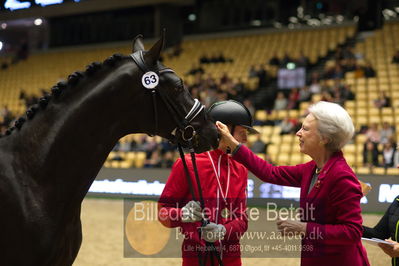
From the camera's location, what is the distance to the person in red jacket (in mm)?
2770

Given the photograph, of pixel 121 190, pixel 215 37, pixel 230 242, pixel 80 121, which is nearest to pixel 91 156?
pixel 80 121

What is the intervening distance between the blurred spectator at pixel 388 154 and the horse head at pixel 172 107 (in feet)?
25.1

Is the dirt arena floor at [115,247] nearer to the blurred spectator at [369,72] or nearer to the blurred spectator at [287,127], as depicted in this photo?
the blurred spectator at [287,127]

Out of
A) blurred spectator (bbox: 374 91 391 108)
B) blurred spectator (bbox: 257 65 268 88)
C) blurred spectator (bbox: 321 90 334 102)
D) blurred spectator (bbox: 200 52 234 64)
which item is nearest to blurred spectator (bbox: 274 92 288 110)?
blurred spectator (bbox: 321 90 334 102)

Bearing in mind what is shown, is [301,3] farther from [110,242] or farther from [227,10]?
[110,242]

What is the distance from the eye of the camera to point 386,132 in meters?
10.4

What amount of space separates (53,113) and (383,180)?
7.55 m

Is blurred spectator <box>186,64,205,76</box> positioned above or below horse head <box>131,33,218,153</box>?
above

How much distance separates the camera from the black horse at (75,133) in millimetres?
2361

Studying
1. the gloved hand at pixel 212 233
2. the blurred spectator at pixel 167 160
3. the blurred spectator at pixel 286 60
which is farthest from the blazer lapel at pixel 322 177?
the blurred spectator at pixel 286 60

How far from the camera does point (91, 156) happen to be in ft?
8.28

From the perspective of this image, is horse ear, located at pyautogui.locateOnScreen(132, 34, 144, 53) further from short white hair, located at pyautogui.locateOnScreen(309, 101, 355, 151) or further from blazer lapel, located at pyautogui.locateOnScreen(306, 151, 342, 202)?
blazer lapel, located at pyautogui.locateOnScreen(306, 151, 342, 202)

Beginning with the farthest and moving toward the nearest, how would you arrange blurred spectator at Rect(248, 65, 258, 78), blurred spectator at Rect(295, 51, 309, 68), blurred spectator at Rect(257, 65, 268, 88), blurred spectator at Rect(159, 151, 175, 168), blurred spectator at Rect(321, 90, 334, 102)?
1. blurred spectator at Rect(248, 65, 258, 78)
2. blurred spectator at Rect(257, 65, 268, 88)
3. blurred spectator at Rect(295, 51, 309, 68)
4. blurred spectator at Rect(321, 90, 334, 102)
5. blurred spectator at Rect(159, 151, 175, 168)

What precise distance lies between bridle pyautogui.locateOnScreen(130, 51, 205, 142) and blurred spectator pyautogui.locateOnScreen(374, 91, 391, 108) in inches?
406
